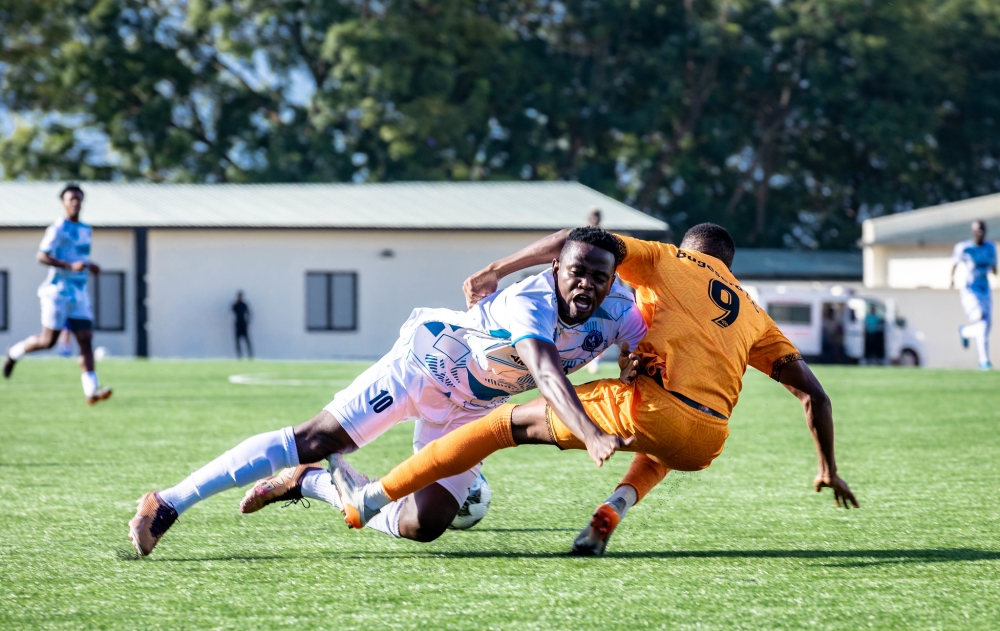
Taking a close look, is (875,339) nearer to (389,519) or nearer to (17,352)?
(17,352)

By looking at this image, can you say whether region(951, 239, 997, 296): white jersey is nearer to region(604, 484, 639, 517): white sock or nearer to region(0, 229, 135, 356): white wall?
region(604, 484, 639, 517): white sock

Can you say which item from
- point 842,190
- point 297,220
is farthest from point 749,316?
point 842,190

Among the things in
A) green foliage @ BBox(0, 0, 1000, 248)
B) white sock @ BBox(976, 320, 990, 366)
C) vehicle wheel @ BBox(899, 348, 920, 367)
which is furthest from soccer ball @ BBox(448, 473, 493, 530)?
green foliage @ BBox(0, 0, 1000, 248)

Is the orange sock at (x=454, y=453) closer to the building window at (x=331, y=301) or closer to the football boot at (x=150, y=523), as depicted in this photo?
the football boot at (x=150, y=523)

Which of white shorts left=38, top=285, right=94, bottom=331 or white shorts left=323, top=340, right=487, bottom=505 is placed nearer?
white shorts left=323, top=340, right=487, bottom=505

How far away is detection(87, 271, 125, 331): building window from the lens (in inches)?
1286

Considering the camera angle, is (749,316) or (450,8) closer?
(749,316)

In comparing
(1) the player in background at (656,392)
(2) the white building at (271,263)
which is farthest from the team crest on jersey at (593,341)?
(2) the white building at (271,263)

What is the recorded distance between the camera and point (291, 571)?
14.9ft

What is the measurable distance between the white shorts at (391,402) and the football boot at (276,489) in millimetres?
411

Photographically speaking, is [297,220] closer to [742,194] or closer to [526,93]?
[526,93]

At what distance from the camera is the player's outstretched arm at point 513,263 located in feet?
15.5

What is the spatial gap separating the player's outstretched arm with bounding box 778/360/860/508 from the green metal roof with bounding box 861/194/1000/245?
121 feet

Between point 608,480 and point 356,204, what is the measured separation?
27.8 meters
